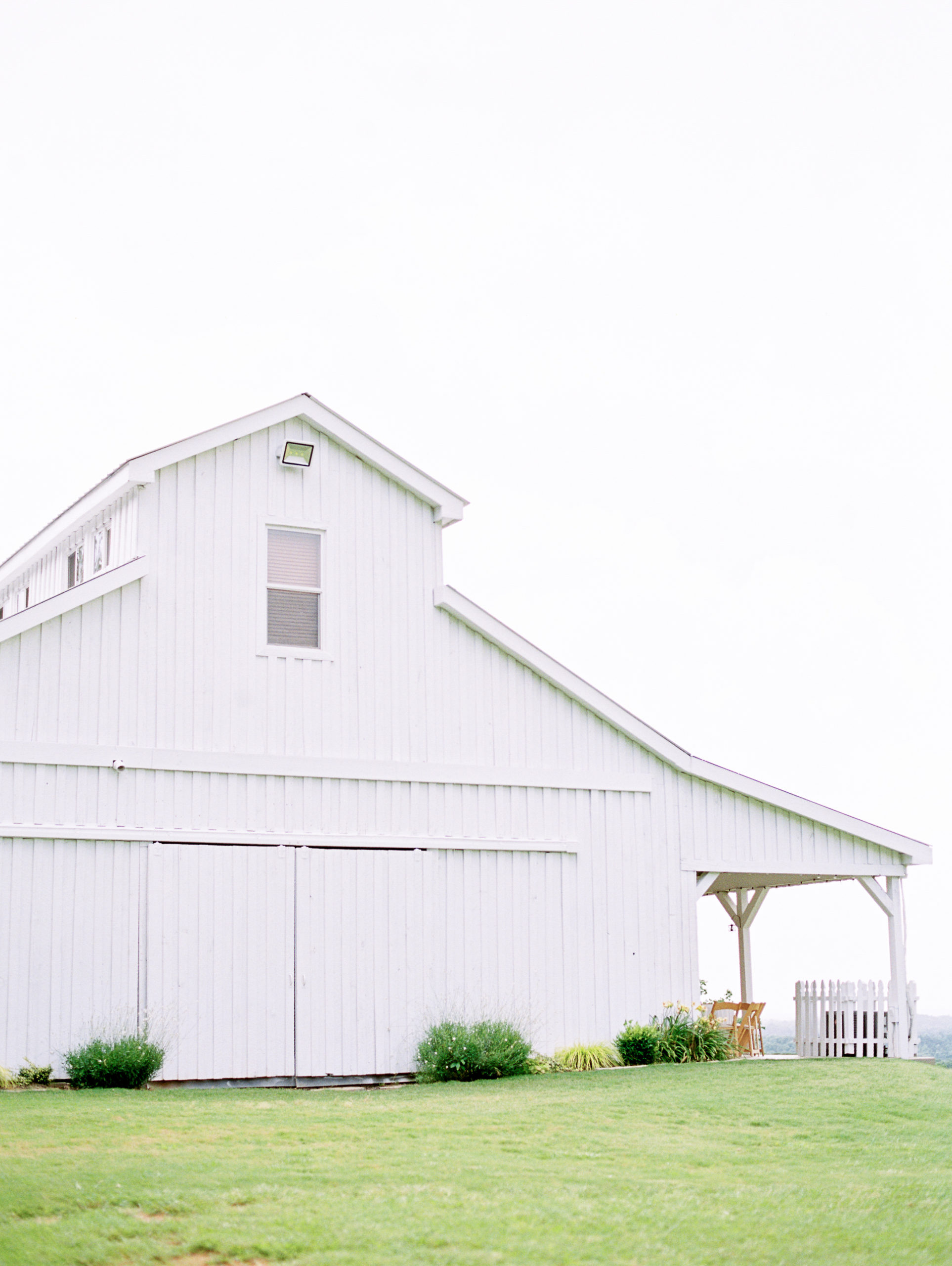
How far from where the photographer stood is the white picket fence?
1825cm

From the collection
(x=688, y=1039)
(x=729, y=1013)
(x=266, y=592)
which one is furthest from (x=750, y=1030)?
(x=266, y=592)

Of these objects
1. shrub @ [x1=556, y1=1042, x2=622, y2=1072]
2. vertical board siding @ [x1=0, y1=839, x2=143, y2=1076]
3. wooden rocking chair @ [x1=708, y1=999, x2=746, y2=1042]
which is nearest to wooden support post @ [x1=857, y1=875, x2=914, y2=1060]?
wooden rocking chair @ [x1=708, y1=999, x2=746, y2=1042]

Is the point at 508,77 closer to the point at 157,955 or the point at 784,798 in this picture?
the point at 784,798

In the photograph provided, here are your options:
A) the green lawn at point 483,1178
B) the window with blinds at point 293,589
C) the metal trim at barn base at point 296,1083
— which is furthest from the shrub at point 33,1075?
the window with blinds at point 293,589

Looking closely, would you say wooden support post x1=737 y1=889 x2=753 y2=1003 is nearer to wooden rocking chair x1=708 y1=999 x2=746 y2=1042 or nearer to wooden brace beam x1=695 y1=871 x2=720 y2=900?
wooden rocking chair x1=708 y1=999 x2=746 y2=1042

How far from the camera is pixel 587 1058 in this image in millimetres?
16641

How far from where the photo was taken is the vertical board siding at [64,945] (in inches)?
567

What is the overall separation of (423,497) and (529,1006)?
6.30 meters

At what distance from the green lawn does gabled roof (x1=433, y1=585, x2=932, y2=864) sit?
212 inches

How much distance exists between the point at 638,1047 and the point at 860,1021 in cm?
347

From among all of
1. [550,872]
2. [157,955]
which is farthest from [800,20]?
[157,955]

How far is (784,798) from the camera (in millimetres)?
18547

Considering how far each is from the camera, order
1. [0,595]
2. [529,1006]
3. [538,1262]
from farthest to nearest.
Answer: [0,595], [529,1006], [538,1262]

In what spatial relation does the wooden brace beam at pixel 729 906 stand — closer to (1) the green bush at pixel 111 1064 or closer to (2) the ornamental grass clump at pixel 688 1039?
(2) the ornamental grass clump at pixel 688 1039
